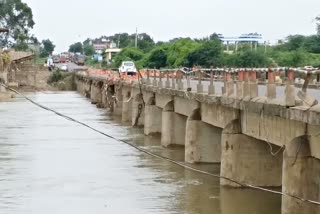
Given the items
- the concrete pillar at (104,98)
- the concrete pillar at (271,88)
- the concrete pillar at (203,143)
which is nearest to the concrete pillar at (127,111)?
the concrete pillar at (104,98)

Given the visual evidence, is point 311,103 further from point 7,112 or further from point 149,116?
point 7,112

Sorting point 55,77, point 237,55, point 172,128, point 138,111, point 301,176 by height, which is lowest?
point 55,77

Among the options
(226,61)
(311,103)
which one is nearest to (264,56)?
(226,61)

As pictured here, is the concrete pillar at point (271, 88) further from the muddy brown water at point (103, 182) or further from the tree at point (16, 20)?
the tree at point (16, 20)

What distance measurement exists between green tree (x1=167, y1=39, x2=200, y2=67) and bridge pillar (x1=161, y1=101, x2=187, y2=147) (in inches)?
1798

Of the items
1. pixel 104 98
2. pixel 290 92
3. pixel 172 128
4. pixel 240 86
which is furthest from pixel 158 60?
pixel 290 92

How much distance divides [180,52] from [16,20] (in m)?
78.0

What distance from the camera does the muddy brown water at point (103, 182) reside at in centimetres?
1958

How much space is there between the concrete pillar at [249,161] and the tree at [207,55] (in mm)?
48414

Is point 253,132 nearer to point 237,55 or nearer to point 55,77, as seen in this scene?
point 237,55

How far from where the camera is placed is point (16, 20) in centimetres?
15588

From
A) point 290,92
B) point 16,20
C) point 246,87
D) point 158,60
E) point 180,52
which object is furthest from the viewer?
point 16,20

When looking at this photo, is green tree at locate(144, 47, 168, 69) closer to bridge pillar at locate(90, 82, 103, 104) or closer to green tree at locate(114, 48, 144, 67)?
green tree at locate(114, 48, 144, 67)

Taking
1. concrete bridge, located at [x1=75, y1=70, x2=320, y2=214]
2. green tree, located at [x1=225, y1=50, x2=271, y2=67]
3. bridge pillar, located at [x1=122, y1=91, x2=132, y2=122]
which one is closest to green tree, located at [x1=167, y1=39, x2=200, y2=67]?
green tree, located at [x1=225, y1=50, x2=271, y2=67]
